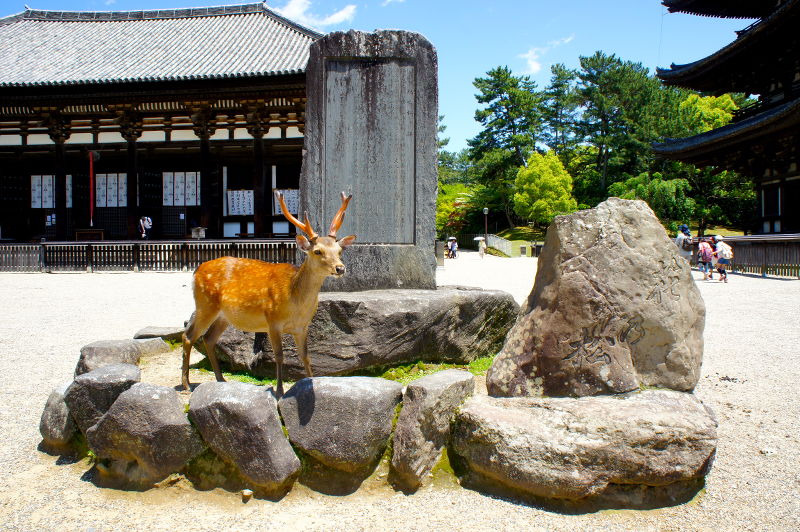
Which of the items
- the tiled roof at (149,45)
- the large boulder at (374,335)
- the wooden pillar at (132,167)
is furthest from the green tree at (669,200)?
the large boulder at (374,335)

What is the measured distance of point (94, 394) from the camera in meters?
3.37

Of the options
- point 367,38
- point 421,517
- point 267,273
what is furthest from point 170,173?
point 421,517

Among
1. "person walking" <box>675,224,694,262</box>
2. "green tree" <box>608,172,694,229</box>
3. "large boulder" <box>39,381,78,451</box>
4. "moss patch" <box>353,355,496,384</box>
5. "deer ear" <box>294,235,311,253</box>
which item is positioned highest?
"green tree" <box>608,172,694,229</box>

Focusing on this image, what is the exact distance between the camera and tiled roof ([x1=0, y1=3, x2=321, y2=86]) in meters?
16.4

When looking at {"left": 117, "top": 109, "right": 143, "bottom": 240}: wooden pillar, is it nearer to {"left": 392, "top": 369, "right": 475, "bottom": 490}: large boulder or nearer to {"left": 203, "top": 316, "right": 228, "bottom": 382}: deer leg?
{"left": 203, "top": 316, "right": 228, "bottom": 382}: deer leg

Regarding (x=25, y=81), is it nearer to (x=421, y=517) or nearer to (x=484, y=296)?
(x=484, y=296)

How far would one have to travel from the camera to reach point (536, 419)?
3061mm

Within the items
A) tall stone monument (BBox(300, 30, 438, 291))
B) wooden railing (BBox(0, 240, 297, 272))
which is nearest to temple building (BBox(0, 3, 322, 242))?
wooden railing (BBox(0, 240, 297, 272))

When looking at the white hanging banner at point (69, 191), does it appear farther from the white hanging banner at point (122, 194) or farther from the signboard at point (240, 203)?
the signboard at point (240, 203)

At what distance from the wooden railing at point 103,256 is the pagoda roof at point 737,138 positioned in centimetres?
1735

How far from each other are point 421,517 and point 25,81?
19.0m

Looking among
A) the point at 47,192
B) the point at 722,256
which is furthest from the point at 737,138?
the point at 47,192

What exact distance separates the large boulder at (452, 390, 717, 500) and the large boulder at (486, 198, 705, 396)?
423mm

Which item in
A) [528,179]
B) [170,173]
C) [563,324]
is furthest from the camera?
[528,179]
